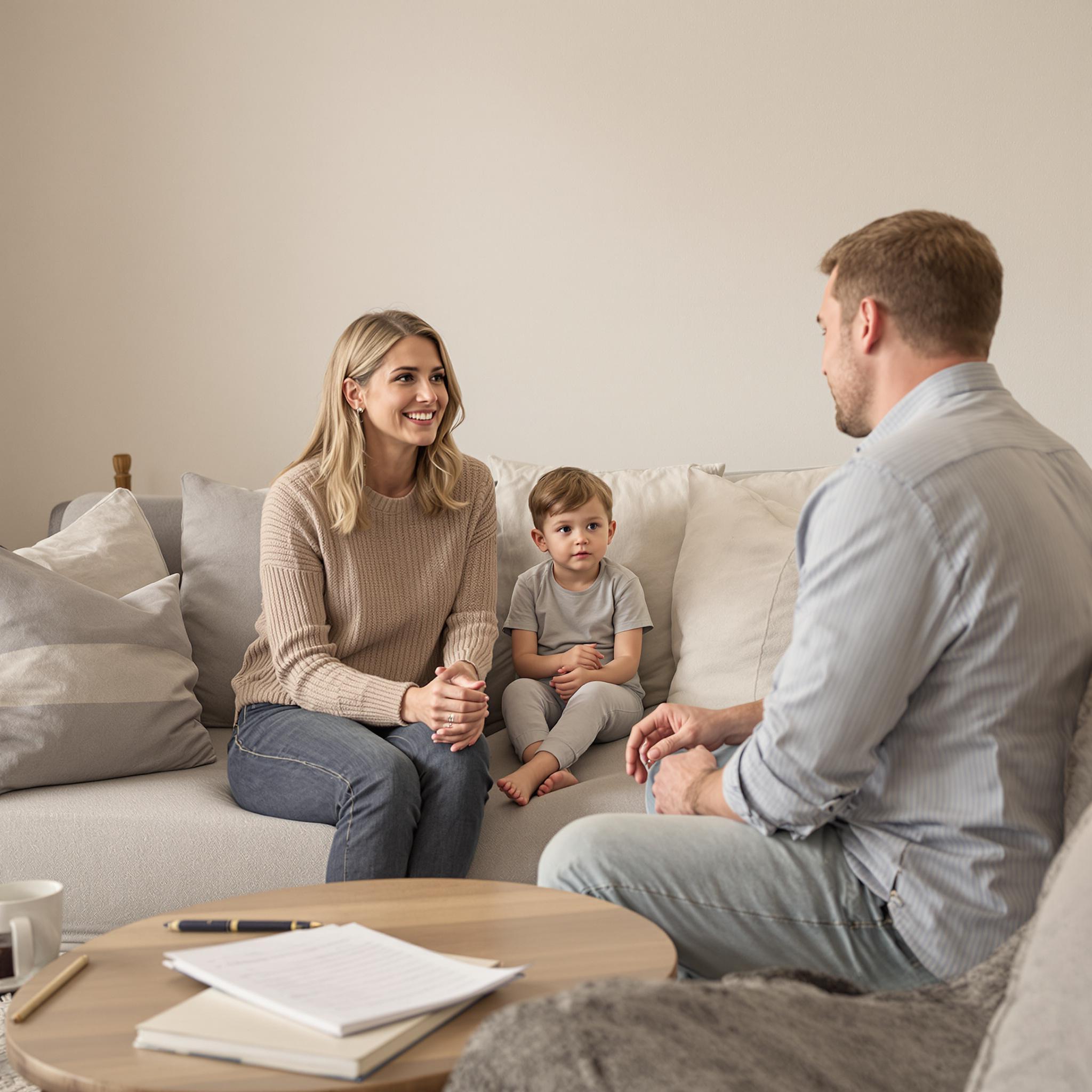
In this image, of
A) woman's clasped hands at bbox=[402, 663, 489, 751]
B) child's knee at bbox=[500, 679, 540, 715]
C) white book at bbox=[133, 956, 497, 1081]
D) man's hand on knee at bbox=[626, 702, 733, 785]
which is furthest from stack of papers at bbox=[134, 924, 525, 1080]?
child's knee at bbox=[500, 679, 540, 715]

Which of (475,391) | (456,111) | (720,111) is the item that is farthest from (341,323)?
(720,111)

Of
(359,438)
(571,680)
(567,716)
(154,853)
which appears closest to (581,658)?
(571,680)

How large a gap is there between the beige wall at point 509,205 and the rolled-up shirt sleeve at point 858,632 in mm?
1956

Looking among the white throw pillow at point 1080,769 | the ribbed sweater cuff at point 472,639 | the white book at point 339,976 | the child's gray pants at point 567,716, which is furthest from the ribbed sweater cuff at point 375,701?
the white throw pillow at point 1080,769

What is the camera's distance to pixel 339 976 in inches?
34.0

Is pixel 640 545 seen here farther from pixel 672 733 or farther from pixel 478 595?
pixel 672 733

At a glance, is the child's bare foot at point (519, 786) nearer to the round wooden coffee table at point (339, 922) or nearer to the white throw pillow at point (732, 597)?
the white throw pillow at point (732, 597)

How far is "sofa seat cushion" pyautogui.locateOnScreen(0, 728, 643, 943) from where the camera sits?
5.36ft

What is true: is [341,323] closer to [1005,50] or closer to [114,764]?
[114,764]

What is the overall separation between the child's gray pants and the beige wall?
3.51 feet

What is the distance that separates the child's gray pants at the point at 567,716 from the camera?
1.94 meters

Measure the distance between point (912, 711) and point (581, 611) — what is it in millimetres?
1193

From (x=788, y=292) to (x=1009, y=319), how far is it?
1.89 ft

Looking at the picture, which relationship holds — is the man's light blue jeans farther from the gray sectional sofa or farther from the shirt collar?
the gray sectional sofa
